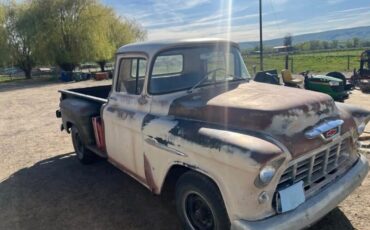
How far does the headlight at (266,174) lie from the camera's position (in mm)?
2477

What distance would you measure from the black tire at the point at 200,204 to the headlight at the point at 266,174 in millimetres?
486

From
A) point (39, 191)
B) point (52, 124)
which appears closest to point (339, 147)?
point (39, 191)

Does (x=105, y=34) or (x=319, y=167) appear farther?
(x=105, y=34)

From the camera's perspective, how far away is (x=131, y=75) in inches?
167

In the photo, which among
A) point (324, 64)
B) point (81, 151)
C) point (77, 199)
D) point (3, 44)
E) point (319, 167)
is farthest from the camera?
point (3, 44)

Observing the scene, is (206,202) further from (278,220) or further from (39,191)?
(39,191)

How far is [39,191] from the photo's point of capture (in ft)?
16.4

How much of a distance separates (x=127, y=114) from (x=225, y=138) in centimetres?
168

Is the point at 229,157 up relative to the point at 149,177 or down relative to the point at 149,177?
up

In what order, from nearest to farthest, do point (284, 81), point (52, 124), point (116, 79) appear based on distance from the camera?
point (116, 79) < point (52, 124) < point (284, 81)

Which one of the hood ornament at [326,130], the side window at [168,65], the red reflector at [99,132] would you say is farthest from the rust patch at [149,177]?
the hood ornament at [326,130]

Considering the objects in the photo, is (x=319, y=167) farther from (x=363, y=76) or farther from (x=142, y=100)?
(x=363, y=76)

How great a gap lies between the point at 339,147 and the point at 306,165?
1.84 ft

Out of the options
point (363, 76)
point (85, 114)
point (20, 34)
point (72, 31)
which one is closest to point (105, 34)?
point (72, 31)
